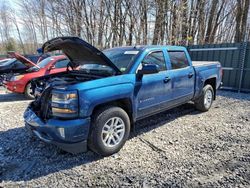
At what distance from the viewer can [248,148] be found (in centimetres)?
363

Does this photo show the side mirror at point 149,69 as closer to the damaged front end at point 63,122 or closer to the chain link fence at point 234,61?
the damaged front end at point 63,122

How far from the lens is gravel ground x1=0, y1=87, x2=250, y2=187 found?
9.14 ft

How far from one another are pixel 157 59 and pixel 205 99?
2.28m

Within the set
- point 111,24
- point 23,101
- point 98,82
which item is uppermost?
point 111,24

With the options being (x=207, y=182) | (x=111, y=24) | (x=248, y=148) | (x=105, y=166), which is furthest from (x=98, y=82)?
(x=111, y=24)

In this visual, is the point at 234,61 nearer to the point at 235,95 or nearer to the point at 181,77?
the point at 235,95

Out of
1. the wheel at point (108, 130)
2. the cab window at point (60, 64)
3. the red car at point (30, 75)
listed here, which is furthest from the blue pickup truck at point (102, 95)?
the cab window at point (60, 64)

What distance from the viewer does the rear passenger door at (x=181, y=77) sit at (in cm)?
450

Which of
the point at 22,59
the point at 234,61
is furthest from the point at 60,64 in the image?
the point at 234,61

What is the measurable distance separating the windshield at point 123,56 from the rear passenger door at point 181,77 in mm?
996

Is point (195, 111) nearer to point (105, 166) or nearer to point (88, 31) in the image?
point (105, 166)

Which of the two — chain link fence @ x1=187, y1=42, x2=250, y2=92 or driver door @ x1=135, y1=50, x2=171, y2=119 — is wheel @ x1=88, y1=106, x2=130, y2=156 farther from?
chain link fence @ x1=187, y1=42, x2=250, y2=92

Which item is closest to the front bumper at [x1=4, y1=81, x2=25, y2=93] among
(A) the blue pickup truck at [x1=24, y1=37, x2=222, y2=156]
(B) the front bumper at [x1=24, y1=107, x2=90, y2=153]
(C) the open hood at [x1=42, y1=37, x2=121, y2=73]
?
(A) the blue pickup truck at [x1=24, y1=37, x2=222, y2=156]

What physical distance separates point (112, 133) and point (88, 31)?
16185mm
